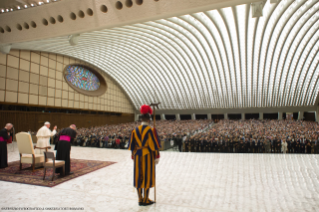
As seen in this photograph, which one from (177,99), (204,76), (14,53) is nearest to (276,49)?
(204,76)

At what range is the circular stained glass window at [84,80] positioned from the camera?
91.1ft

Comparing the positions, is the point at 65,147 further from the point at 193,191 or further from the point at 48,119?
the point at 48,119

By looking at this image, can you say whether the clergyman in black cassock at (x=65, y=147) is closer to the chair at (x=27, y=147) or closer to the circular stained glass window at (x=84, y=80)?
the chair at (x=27, y=147)

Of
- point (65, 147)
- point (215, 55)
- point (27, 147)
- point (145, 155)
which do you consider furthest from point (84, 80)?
point (145, 155)

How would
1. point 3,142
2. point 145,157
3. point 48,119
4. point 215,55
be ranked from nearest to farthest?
point 145,157 → point 3,142 → point 48,119 → point 215,55

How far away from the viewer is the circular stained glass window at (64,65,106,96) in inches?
1093

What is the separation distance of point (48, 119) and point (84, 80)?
9225 mm

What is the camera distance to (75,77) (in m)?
28.8

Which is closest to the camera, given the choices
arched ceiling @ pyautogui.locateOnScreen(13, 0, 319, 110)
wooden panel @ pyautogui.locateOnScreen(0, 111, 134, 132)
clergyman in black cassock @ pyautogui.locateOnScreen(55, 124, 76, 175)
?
clergyman in black cassock @ pyautogui.locateOnScreen(55, 124, 76, 175)

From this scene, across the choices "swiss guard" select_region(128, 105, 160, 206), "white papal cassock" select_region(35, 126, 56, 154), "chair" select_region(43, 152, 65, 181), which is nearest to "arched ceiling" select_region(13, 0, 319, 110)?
"white papal cassock" select_region(35, 126, 56, 154)

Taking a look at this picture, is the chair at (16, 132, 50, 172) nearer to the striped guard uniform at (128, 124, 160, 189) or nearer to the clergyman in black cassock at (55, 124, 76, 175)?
the clergyman in black cassock at (55, 124, 76, 175)

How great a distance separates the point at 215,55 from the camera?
1018 inches

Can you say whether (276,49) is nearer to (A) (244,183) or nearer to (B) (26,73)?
(A) (244,183)

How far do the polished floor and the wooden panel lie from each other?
679 inches
